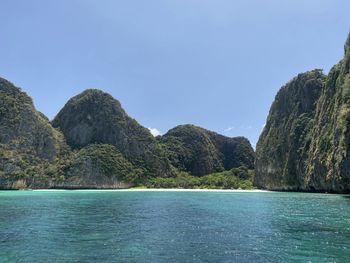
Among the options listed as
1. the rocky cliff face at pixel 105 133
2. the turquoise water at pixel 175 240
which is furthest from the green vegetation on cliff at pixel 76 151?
the turquoise water at pixel 175 240

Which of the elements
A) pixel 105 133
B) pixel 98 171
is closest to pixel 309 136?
pixel 98 171

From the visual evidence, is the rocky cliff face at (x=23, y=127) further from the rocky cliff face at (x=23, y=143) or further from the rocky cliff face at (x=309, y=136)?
the rocky cliff face at (x=309, y=136)

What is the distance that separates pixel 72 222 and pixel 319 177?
78.6 meters

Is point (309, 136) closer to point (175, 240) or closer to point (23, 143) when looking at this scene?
point (175, 240)

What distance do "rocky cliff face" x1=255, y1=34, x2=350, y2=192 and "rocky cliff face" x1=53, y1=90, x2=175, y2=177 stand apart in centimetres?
5947

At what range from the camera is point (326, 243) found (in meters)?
22.9

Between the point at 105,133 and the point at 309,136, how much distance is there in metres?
108

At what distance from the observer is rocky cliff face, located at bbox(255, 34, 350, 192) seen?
262 ft

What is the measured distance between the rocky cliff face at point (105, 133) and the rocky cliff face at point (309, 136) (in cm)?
5947

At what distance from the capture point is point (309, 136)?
11881cm

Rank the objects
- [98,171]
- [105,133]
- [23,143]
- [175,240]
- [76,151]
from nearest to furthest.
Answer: [175,240] < [23,143] < [98,171] < [76,151] < [105,133]

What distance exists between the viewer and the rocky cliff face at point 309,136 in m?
80.0

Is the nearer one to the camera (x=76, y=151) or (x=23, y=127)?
(x=23, y=127)

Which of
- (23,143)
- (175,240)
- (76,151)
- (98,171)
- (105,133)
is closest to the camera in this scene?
(175,240)
